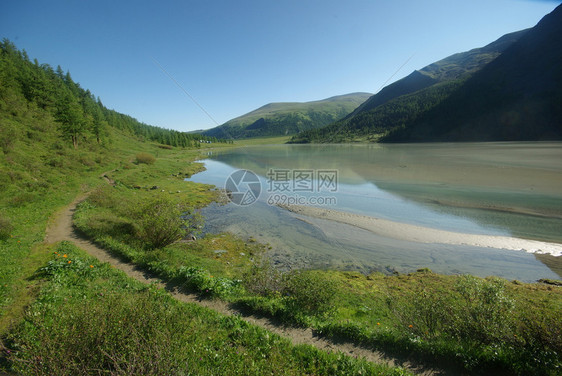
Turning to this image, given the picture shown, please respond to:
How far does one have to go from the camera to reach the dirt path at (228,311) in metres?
6.83

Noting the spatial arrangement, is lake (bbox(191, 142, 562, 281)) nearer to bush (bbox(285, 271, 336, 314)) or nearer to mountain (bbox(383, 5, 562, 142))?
bush (bbox(285, 271, 336, 314))

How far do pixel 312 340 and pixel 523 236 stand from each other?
840 inches

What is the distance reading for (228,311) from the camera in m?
9.05

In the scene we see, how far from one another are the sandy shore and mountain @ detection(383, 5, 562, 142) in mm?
142553

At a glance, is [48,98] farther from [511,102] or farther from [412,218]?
[511,102]

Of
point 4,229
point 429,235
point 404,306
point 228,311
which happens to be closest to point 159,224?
point 4,229

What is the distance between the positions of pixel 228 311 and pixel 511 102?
187m

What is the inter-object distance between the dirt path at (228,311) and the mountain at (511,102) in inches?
6330

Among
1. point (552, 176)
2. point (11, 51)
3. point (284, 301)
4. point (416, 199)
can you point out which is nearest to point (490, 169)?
point (552, 176)

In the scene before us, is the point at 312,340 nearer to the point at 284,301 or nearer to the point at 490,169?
the point at 284,301

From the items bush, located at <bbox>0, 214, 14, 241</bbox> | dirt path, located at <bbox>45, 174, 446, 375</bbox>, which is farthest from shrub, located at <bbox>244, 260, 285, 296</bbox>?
bush, located at <bbox>0, 214, 14, 241</bbox>

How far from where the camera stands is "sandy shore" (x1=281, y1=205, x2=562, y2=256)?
1659 cm

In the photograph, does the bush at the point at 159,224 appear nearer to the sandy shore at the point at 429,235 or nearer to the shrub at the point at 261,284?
the shrub at the point at 261,284

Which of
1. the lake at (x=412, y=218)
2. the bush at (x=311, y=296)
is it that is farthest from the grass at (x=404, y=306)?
the lake at (x=412, y=218)
